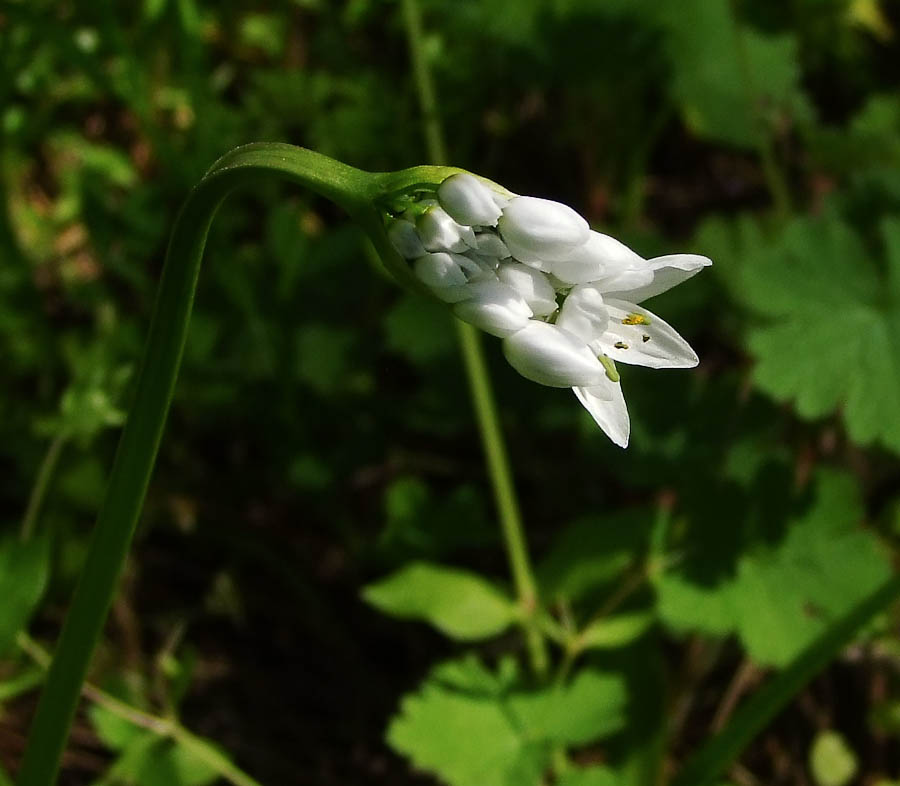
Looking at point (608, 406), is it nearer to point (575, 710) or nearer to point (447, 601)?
point (575, 710)

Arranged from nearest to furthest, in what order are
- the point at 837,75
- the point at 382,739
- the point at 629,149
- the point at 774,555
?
the point at 774,555 < the point at 382,739 < the point at 629,149 < the point at 837,75

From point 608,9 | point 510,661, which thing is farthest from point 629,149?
point 510,661

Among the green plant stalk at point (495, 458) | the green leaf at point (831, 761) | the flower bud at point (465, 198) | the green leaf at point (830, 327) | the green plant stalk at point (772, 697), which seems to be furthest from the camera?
the green leaf at point (831, 761)

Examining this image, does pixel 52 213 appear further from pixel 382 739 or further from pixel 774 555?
pixel 774 555

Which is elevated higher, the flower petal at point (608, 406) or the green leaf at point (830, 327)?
the flower petal at point (608, 406)

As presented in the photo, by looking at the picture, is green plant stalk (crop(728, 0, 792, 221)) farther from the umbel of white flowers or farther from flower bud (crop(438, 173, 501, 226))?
flower bud (crop(438, 173, 501, 226))

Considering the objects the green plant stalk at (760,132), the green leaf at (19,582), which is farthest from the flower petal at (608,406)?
the green plant stalk at (760,132)

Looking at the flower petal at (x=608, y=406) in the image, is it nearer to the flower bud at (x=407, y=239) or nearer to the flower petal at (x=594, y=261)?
the flower petal at (x=594, y=261)
